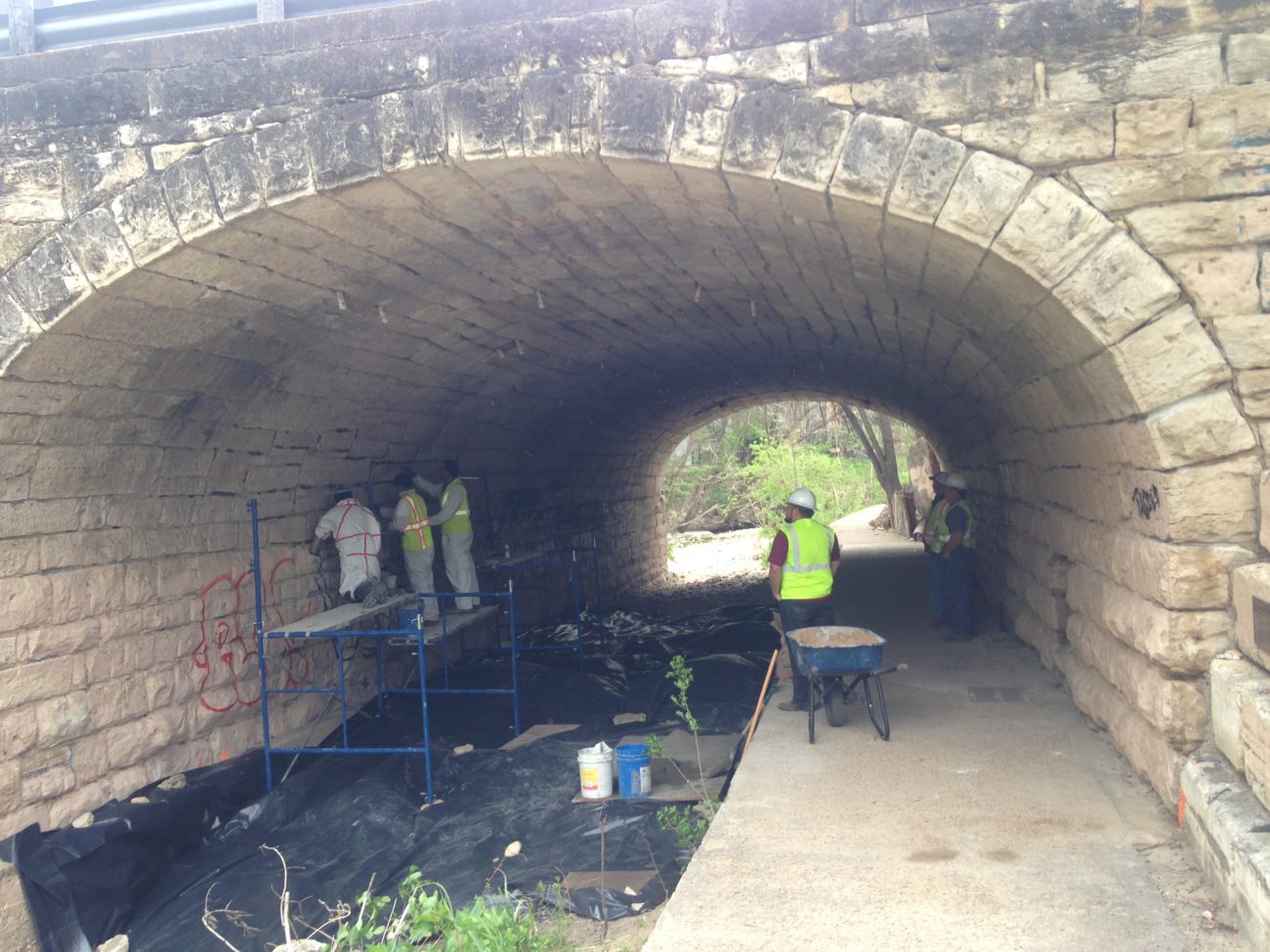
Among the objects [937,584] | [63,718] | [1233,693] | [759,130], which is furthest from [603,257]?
[937,584]

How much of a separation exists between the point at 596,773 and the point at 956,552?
4.56 m

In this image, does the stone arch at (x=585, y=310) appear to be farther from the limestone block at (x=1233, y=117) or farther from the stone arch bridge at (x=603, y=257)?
the limestone block at (x=1233, y=117)

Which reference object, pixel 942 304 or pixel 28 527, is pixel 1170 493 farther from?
pixel 28 527

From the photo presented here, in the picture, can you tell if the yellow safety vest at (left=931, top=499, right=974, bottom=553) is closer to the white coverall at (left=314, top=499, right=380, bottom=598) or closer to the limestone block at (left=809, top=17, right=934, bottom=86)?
the white coverall at (left=314, top=499, right=380, bottom=598)

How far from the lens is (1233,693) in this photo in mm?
3895

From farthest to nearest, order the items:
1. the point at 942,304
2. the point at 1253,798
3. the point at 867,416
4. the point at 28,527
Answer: the point at 867,416, the point at 942,304, the point at 28,527, the point at 1253,798

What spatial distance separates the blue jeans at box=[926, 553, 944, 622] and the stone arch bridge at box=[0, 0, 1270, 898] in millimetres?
2050

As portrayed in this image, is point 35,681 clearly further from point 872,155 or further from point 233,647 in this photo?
point 872,155

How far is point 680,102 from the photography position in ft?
15.4

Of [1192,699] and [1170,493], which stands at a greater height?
[1170,493]

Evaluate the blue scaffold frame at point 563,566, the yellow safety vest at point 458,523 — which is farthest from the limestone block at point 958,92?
the yellow safety vest at point 458,523

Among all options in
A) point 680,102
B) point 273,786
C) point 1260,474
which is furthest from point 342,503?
point 1260,474

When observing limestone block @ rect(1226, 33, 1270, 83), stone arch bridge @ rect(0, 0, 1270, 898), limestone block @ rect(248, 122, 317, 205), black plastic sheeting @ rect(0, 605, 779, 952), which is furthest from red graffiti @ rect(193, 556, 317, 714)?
limestone block @ rect(1226, 33, 1270, 83)

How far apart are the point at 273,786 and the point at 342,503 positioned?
7.69 ft
